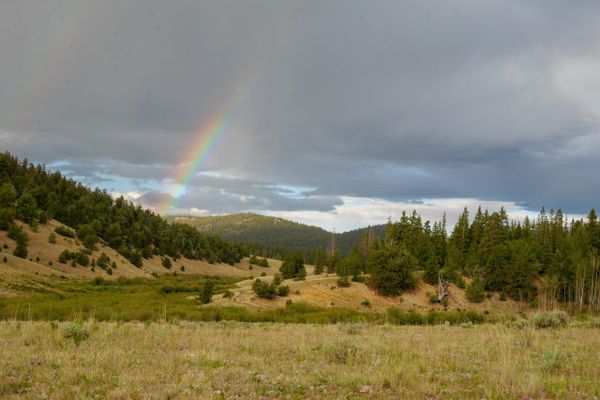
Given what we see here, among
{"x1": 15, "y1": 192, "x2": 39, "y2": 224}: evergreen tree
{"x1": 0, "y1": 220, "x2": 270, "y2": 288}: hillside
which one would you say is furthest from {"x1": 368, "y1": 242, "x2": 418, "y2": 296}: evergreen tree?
{"x1": 15, "y1": 192, "x2": 39, "y2": 224}: evergreen tree

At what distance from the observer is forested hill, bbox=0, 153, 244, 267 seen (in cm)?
10200

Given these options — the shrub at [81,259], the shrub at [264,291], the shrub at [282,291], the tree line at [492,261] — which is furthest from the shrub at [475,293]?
the shrub at [81,259]

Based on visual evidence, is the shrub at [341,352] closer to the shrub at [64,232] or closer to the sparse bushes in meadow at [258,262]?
the shrub at [64,232]

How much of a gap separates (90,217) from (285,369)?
13425 centimetres

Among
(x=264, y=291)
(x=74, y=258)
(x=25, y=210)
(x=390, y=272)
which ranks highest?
(x=25, y=210)

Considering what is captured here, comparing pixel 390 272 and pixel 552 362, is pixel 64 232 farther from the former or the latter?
pixel 552 362

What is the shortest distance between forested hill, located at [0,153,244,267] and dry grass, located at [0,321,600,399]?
91456 millimetres

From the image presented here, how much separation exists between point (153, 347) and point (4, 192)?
104905 millimetres

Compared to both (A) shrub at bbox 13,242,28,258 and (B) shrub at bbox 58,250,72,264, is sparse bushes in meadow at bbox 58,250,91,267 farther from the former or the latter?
(A) shrub at bbox 13,242,28,258

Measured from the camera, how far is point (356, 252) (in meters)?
95.9

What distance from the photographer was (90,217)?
129 metres

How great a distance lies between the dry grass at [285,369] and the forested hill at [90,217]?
300ft

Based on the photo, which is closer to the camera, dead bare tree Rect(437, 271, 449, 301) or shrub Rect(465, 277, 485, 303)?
dead bare tree Rect(437, 271, 449, 301)

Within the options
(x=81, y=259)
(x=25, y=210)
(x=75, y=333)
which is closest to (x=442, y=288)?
(x=75, y=333)
